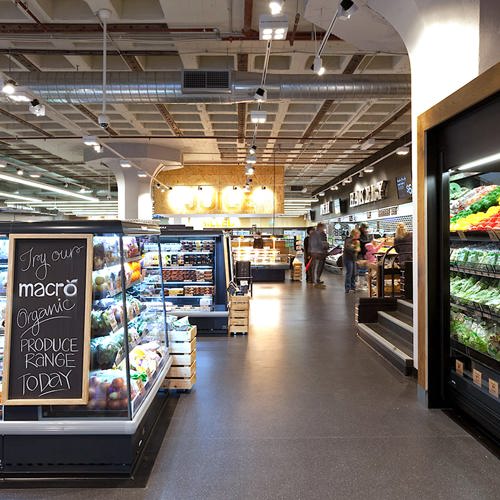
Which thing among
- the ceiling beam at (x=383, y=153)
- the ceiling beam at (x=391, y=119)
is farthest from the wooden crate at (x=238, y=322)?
the ceiling beam at (x=383, y=153)

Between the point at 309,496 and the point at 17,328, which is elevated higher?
the point at 17,328

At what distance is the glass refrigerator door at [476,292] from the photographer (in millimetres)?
3551

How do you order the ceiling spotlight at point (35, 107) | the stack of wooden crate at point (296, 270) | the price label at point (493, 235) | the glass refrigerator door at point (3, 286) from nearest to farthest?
1. the glass refrigerator door at point (3, 286)
2. the price label at point (493, 235)
3. the ceiling spotlight at point (35, 107)
4. the stack of wooden crate at point (296, 270)

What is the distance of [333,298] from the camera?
11.5 m

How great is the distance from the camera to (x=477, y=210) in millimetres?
4109

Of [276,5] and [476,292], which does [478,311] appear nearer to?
[476,292]

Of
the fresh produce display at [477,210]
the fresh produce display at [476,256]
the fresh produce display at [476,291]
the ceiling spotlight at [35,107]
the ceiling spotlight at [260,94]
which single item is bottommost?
the fresh produce display at [476,291]

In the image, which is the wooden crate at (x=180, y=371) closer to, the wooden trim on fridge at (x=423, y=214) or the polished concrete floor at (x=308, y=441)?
the polished concrete floor at (x=308, y=441)

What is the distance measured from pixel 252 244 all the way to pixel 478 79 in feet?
46.4

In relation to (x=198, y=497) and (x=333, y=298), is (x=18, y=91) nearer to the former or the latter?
(x=198, y=497)

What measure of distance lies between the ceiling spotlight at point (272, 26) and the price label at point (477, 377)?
12.9 ft

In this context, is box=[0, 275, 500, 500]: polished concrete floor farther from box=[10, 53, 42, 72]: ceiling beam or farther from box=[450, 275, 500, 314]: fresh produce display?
box=[10, 53, 42, 72]: ceiling beam

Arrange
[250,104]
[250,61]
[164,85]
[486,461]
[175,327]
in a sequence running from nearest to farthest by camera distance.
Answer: [486,461], [175,327], [164,85], [250,61], [250,104]

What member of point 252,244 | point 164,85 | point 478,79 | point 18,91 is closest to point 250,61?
point 164,85
